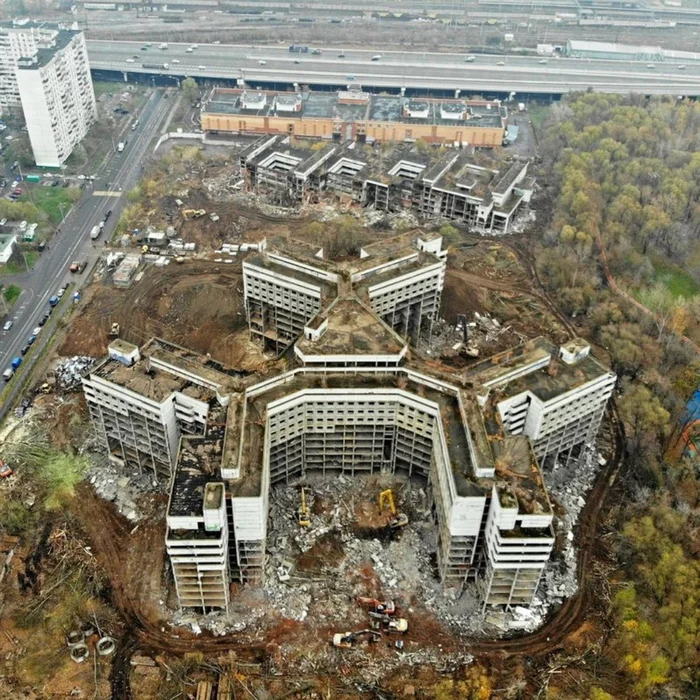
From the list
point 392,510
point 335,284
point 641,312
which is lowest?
point 392,510

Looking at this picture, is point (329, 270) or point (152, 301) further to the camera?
point (152, 301)

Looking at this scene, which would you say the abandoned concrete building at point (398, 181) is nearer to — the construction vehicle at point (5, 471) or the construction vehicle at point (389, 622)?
the construction vehicle at point (5, 471)

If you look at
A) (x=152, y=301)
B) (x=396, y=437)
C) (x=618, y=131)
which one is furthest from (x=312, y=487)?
(x=618, y=131)

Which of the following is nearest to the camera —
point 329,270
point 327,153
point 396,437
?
point 396,437

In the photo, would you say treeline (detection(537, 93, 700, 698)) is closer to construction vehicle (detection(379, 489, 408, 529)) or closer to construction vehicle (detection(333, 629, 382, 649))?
construction vehicle (detection(333, 629, 382, 649))

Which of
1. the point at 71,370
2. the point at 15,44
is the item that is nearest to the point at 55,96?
the point at 15,44

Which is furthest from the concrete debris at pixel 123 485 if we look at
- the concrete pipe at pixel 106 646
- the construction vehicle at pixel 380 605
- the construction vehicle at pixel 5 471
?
the construction vehicle at pixel 380 605

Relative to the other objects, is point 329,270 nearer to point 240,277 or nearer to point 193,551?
point 240,277

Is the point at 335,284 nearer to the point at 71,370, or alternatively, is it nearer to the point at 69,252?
the point at 71,370
